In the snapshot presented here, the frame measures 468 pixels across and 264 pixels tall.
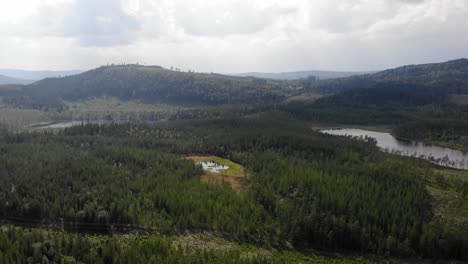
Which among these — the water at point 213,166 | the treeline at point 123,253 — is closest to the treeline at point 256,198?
the treeline at point 123,253

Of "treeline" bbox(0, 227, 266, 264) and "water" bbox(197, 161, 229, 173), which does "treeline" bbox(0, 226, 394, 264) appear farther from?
"water" bbox(197, 161, 229, 173)

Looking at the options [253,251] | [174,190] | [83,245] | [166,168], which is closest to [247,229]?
[253,251]

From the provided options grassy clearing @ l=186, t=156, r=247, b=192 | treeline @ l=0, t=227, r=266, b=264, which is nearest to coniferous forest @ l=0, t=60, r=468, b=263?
treeline @ l=0, t=227, r=266, b=264

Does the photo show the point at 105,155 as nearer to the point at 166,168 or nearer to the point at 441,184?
the point at 166,168

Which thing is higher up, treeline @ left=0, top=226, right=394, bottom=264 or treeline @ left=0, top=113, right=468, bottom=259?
treeline @ left=0, top=113, right=468, bottom=259

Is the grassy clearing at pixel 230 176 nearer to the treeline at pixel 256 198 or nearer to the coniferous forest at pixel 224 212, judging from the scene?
the coniferous forest at pixel 224 212
